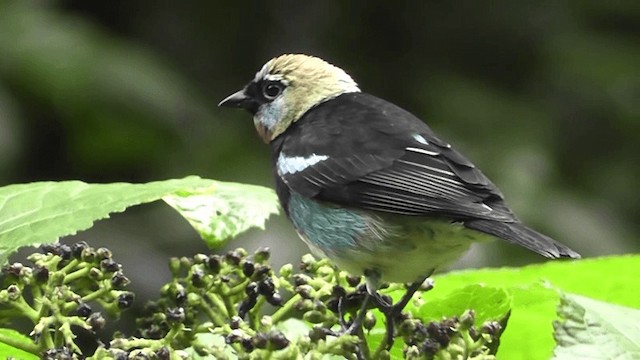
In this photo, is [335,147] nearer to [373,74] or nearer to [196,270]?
[196,270]

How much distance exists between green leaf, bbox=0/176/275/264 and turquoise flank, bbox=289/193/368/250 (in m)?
0.28

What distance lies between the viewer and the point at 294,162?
224 centimetres

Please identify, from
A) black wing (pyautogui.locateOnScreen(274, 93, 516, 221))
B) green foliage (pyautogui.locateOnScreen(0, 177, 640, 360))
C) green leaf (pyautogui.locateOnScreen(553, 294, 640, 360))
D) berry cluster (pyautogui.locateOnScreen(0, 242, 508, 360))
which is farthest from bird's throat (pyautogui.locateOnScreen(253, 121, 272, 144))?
green leaf (pyautogui.locateOnScreen(553, 294, 640, 360))

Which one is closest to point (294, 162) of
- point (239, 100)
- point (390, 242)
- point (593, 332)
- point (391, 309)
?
point (390, 242)

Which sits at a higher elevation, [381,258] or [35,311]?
[35,311]

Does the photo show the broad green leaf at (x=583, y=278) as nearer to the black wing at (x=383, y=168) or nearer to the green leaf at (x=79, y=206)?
the black wing at (x=383, y=168)

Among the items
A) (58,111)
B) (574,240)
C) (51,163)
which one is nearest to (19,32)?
(58,111)

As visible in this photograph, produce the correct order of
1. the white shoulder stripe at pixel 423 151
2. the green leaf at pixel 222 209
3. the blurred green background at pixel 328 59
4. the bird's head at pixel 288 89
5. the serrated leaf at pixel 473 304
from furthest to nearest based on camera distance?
the blurred green background at pixel 328 59, the bird's head at pixel 288 89, the white shoulder stripe at pixel 423 151, the green leaf at pixel 222 209, the serrated leaf at pixel 473 304

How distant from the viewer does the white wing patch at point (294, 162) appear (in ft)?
7.16

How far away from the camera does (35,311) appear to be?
1.37 metres

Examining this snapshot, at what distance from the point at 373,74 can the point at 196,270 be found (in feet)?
13.3

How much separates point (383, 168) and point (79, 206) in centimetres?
78

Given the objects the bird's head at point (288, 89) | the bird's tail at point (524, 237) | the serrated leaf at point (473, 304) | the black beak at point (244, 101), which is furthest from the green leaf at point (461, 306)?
the black beak at point (244, 101)

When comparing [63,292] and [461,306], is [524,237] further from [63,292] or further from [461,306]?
[63,292]
